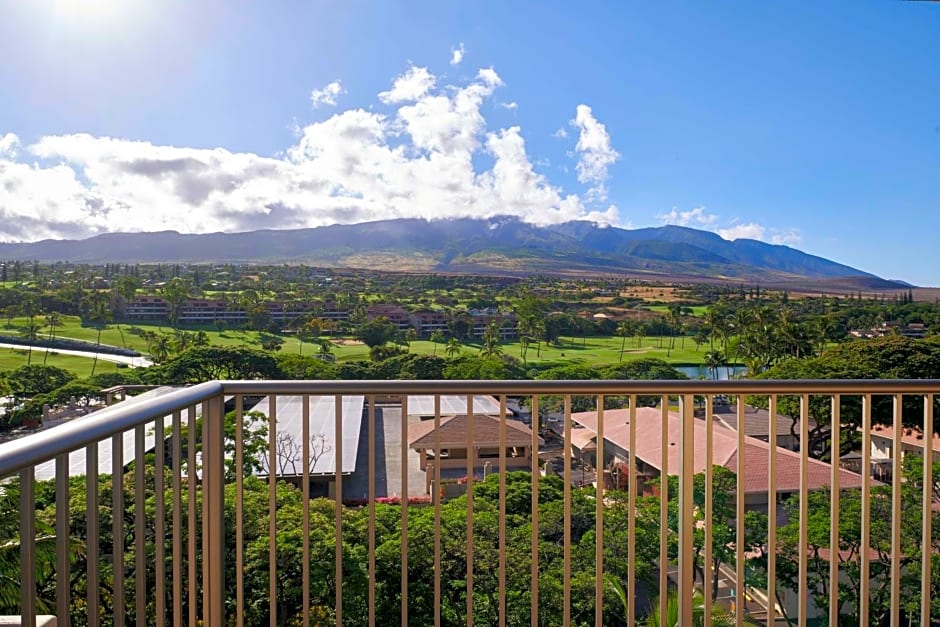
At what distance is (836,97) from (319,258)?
428cm

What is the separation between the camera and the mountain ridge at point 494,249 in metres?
4.71

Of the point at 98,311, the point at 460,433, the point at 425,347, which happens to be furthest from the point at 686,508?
the point at 98,311

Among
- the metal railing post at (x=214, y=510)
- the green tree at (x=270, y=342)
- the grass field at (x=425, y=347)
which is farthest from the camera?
the green tree at (x=270, y=342)

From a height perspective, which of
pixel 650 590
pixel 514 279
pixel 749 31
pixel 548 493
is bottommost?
pixel 650 590

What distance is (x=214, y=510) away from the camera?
69.6 inches

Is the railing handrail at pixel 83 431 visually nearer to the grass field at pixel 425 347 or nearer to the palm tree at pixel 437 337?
the grass field at pixel 425 347

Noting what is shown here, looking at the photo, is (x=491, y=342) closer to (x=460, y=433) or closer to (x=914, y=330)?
(x=460, y=433)

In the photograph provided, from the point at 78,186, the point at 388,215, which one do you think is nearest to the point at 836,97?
the point at 388,215

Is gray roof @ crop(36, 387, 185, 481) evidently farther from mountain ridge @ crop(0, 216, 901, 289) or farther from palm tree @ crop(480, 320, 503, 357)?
mountain ridge @ crop(0, 216, 901, 289)

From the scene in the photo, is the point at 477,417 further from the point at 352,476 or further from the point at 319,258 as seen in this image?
the point at 319,258

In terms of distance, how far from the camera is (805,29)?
4684mm

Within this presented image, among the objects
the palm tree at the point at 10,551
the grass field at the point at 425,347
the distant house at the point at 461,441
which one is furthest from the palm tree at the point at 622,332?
the palm tree at the point at 10,551

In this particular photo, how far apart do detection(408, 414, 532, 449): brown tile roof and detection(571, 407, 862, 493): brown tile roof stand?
21 cm

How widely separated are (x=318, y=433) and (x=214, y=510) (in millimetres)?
477
